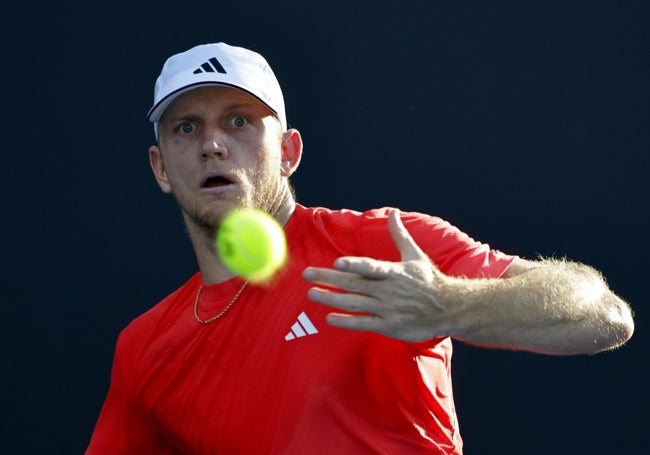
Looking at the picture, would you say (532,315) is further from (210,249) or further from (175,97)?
(175,97)

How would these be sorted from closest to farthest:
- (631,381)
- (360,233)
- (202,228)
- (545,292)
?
(545,292)
(360,233)
(202,228)
(631,381)

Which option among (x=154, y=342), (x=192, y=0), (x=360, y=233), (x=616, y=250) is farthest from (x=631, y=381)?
(x=192, y=0)

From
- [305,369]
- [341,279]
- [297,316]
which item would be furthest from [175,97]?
[341,279]

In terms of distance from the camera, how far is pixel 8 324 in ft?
8.99

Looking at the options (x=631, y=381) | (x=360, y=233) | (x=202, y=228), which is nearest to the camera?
(x=360, y=233)

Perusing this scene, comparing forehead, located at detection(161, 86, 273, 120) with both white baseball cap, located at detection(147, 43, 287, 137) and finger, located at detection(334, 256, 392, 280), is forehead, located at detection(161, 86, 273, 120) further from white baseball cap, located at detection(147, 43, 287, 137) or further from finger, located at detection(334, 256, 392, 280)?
finger, located at detection(334, 256, 392, 280)

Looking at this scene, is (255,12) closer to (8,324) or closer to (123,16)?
(123,16)

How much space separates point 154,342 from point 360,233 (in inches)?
22.4

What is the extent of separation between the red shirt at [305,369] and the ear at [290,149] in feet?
0.49

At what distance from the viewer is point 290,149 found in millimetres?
2346

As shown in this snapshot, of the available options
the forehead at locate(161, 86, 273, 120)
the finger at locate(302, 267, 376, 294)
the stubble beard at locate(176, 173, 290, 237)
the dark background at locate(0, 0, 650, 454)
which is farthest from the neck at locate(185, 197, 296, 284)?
the finger at locate(302, 267, 376, 294)

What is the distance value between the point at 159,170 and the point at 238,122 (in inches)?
11.5

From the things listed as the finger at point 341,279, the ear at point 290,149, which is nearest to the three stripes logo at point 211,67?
the ear at point 290,149

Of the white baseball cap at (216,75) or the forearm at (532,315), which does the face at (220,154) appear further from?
the forearm at (532,315)
